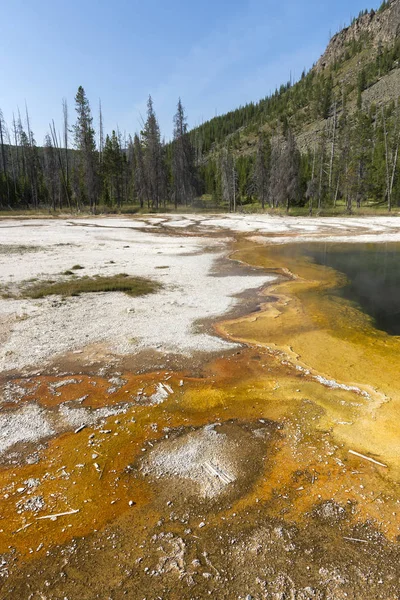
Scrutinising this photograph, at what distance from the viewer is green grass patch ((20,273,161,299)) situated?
11.7 m

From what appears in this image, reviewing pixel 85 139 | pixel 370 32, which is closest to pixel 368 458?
pixel 85 139

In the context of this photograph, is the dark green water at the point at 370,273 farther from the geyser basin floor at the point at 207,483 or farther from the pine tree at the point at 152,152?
the pine tree at the point at 152,152

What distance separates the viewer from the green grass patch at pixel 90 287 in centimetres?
1170

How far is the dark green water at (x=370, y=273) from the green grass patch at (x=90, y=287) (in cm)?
707

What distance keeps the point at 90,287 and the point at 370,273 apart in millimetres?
12470

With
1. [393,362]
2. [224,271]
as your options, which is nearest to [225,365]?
[393,362]

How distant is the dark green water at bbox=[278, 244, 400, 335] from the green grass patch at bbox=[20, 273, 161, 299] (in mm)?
7074

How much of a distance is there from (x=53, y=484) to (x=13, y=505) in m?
0.43

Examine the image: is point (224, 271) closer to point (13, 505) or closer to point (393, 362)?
point (393, 362)

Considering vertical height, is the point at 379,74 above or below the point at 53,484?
above

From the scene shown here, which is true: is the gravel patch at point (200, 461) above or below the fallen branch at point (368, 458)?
above

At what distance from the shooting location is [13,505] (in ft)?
12.3

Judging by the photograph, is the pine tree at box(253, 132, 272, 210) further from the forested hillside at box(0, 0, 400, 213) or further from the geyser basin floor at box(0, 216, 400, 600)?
the geyser basin floor at box(0, 216, 400, 600)

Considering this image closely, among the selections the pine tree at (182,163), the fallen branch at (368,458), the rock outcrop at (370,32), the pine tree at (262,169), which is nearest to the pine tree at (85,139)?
the pine tree at (182,163)
